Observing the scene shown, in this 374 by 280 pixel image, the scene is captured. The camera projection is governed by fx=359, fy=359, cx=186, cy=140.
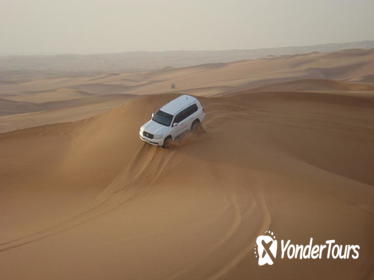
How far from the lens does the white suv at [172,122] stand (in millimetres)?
13648

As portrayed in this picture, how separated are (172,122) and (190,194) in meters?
4.48

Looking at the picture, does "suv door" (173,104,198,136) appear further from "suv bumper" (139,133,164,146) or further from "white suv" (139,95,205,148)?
"suv bumper" (139,133,164,146)

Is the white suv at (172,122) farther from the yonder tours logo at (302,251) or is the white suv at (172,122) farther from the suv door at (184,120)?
the yonder tours logo at (302,251)

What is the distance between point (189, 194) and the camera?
33.5ft

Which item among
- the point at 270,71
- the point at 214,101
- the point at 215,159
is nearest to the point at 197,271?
the point at 215,159

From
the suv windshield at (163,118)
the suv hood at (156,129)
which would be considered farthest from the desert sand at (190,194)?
the suv windshield at (163,118)

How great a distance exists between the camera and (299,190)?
31.8ft

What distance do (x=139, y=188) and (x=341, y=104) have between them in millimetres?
13776

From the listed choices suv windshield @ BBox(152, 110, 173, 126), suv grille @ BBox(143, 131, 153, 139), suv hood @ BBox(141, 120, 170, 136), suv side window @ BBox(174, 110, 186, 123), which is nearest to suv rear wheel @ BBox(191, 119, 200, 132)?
suv side window @ BBox(174, 110, 186, 123)

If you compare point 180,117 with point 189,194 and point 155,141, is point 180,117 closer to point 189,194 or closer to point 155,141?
point 155,141

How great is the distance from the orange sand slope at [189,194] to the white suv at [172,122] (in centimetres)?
50

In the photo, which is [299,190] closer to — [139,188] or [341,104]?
[139,188]

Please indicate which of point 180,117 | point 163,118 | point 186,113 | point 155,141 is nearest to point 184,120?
point 180,117

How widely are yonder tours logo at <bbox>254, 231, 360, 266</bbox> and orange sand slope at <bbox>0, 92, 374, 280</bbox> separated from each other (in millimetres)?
136
